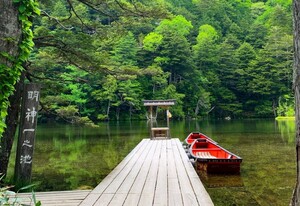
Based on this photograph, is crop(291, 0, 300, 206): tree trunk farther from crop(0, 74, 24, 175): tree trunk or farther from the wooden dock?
crop(0, 74, 24, 175): tree trunk

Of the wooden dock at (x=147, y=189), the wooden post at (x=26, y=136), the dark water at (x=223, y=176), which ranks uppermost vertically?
the wooden post at (x=26, y=136)

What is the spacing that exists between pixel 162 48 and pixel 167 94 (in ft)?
18.7

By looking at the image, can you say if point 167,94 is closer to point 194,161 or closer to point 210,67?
point 210,67

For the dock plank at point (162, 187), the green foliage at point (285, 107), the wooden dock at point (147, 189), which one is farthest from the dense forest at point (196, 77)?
the wooden dock at point (147, 189)

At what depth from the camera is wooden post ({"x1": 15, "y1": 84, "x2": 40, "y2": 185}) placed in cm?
516

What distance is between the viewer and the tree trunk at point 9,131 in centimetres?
545

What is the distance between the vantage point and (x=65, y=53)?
290 inches

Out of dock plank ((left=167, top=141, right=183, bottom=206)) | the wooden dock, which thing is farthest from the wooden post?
dock plank ((left=167, top=141, right=183, bottom=206))

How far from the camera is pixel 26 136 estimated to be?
520 cm

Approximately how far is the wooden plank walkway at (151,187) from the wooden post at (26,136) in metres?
1.26

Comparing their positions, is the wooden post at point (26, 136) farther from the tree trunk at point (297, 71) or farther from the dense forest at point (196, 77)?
the dense forest at point (196, 77)

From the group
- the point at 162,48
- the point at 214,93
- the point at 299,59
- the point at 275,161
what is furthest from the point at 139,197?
the point at 214,93

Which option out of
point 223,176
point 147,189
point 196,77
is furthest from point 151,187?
point 196,77

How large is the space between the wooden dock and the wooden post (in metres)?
1.16
